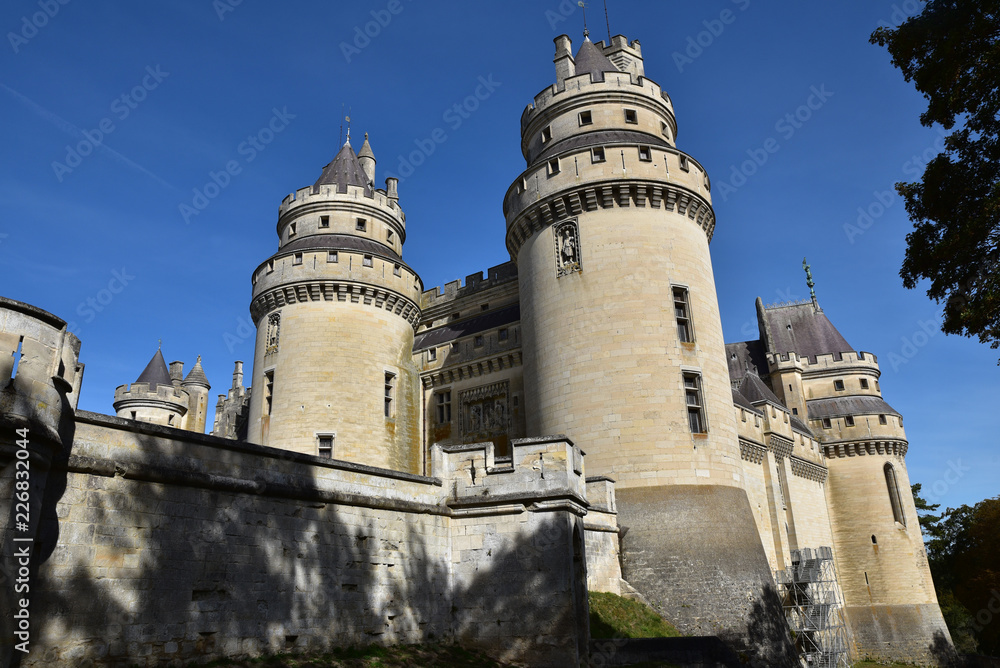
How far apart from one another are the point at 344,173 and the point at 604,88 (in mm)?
11107

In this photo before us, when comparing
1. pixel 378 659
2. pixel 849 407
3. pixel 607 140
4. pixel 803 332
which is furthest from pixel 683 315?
pixel 803 332

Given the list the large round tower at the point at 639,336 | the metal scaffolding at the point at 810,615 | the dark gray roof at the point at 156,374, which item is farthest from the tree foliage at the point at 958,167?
the dark gray roof at the point at 156,374

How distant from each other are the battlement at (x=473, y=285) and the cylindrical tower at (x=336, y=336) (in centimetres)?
187

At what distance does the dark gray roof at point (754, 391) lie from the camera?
29.3 meters

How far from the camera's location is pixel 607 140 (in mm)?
20922

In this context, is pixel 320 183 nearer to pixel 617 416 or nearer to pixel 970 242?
pixel 617 416

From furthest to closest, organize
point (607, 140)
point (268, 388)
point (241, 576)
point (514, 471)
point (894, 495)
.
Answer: point (894, 495) → point (268, 388) → point (607, 140) → point (514, 471) → point (241, 576)

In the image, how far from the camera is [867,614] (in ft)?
100

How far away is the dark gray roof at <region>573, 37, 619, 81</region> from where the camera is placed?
23250 mm

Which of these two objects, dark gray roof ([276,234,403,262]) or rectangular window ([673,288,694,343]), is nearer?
rectangular window ([673,288,694,343])

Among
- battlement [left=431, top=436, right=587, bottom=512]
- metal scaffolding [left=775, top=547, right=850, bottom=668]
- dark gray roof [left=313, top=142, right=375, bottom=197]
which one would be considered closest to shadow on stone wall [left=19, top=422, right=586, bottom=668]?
battlement [left=431, top=436, right=587, bottom=512]

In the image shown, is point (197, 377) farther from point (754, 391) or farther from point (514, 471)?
point (514, 471)

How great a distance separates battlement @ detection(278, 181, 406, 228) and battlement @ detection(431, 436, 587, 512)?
54.4 ft

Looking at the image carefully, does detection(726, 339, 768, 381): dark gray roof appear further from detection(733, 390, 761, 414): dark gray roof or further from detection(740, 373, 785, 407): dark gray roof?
detection(733, 390, 761, 414): dark gray roof
